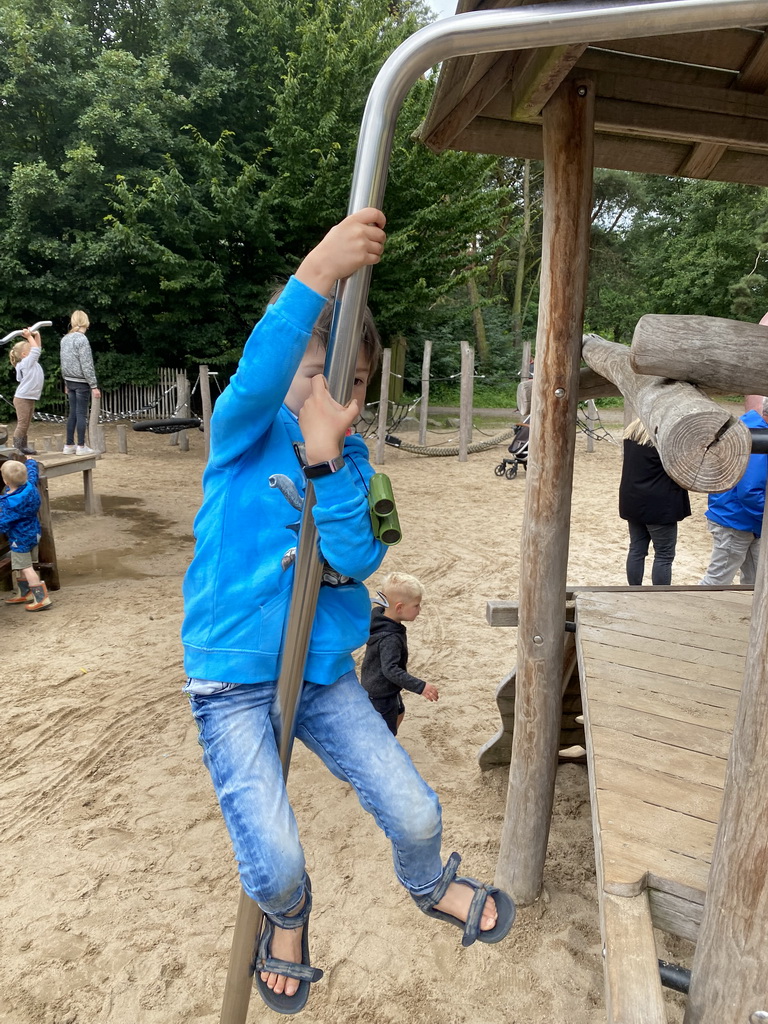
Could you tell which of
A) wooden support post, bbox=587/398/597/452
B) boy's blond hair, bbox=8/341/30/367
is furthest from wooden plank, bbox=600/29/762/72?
wooden support post, bbox=587/398/597/452

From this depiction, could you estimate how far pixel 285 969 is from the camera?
5.32 ft

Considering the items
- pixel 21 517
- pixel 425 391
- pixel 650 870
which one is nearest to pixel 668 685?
pixel 650 870

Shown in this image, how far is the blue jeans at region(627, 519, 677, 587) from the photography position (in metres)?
5.07

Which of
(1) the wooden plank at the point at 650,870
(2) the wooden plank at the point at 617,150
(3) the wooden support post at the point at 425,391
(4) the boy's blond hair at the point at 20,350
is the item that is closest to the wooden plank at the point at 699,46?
(2) the wooden plank at the point at 617,150

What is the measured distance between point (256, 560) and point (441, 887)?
0.84m

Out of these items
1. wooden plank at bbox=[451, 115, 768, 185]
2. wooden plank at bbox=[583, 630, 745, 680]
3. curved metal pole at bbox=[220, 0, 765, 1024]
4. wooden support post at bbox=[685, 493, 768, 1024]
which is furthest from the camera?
wooden plank at bbox=[451, 115, 768, 185]

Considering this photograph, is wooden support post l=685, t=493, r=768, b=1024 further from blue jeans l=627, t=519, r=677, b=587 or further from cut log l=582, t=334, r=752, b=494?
blue jeans l=627, t=519, r=677, b=587

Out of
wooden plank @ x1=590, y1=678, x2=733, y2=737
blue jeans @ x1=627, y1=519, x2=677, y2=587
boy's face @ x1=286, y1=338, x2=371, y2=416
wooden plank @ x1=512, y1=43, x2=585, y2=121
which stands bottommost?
blue jeans @ x1=627, y1=519, x2=677, y2=587

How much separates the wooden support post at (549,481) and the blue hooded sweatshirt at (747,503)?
7.27 ft

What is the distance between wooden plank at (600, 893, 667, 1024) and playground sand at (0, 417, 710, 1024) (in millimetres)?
1183

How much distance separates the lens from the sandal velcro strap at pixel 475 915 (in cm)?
168

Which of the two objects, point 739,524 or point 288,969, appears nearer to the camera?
point 288,969

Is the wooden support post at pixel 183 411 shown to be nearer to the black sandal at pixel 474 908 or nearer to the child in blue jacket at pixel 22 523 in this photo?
the child in blue jacket at pixel 22 523

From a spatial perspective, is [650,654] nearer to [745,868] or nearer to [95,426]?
[745,868]
